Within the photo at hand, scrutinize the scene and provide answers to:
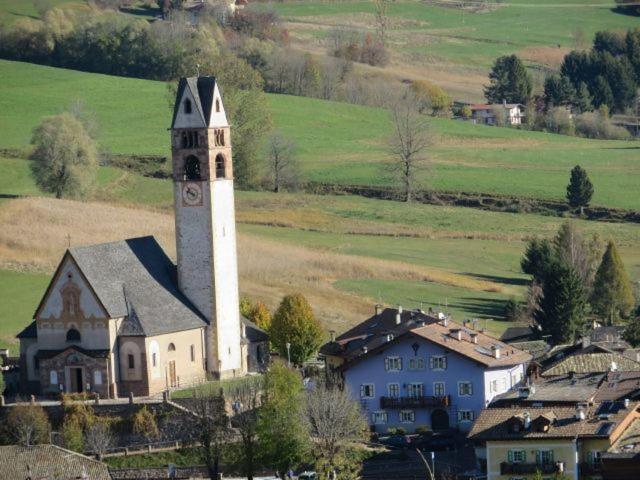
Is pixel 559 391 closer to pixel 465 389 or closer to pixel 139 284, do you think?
pixel 465 389

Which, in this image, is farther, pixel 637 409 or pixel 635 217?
pixel 635 217

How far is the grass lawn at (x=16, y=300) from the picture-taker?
11099 cm

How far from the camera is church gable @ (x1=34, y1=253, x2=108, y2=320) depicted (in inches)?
3976

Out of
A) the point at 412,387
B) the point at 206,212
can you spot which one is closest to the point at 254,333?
the point at 206,212

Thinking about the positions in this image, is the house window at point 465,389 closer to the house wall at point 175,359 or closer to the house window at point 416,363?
the house window at point 416,363

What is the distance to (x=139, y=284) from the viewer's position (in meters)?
103

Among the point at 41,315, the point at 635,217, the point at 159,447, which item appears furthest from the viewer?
the point at 635,217

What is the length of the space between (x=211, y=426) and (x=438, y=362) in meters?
12.5

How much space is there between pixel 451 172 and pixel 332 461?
95.9 metres

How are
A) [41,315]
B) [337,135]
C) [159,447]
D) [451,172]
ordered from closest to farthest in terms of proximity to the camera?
[159,447]
[41,315]
[451,172]
[337,135]

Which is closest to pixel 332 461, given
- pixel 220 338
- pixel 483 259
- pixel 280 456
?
pixel 280 456

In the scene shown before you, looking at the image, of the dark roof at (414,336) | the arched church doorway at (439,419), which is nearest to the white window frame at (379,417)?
the arched church doorway at (439,419)

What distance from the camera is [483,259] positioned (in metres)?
147

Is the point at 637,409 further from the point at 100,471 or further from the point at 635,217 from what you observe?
the point at 635,217
